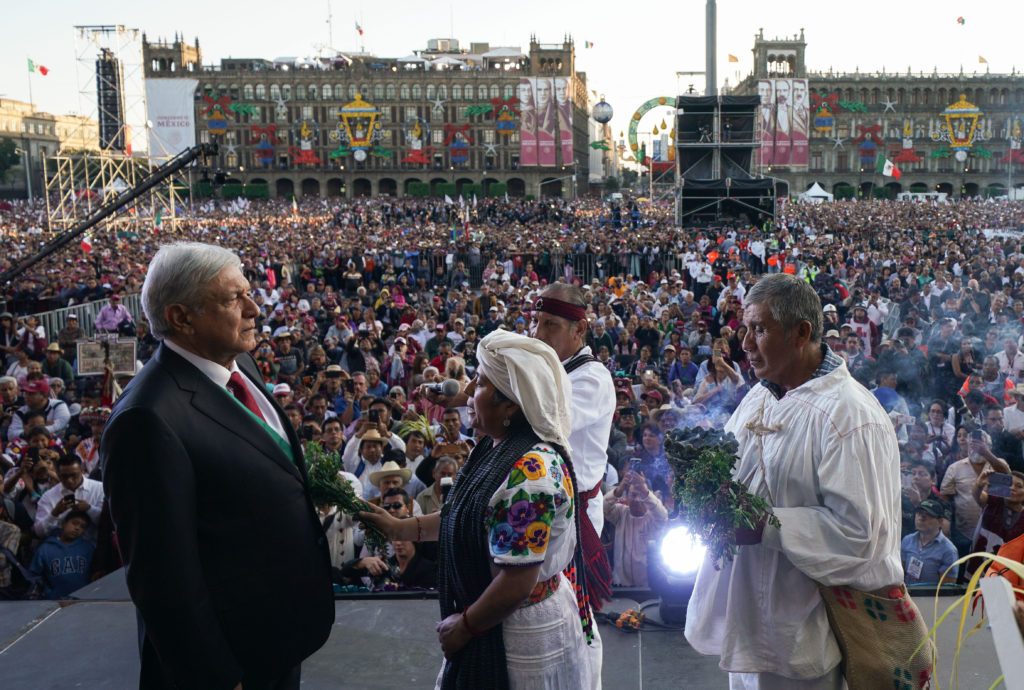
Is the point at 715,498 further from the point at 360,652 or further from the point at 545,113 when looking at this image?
the point at 545,113

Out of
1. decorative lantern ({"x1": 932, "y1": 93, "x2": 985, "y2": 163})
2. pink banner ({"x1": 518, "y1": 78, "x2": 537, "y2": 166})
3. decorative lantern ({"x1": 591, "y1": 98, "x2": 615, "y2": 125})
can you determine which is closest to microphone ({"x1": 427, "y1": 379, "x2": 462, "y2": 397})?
decorative lantern ({"x1": 591, "y1": 98, "x2": 615, "y2": 125})

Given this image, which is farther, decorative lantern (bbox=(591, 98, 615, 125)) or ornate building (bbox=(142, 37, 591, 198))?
ornate building (bbox=(142, 37, 591, 198))

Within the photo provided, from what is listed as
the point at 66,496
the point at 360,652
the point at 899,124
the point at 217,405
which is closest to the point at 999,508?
the point at 360,652

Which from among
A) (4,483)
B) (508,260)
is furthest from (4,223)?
(4,483)

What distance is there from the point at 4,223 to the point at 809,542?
4223cm

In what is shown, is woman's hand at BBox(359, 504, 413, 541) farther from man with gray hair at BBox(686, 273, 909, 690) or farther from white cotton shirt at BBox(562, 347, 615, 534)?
man with gray hair at BBox(686, 273, 909, 690)

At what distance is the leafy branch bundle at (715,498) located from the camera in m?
2.12

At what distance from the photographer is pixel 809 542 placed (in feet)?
7.11

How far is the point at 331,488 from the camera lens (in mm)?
2354

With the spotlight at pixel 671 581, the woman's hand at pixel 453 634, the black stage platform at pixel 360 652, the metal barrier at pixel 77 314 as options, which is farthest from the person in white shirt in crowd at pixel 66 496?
the metal barrier at pixel 77 314

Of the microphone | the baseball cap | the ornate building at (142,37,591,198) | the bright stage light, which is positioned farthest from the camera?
the ornate building at (142,37,591,198)

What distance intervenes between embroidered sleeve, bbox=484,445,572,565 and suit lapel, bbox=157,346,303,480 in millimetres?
525

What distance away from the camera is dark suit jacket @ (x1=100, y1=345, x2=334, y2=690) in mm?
1822

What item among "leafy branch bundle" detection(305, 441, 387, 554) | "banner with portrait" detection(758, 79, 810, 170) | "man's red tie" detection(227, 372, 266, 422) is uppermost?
"banner with portrait" detection(758, 79, 810, 170)
